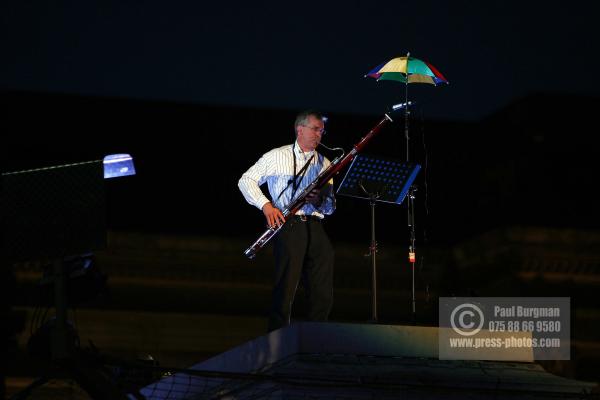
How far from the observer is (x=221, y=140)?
22.7 metres

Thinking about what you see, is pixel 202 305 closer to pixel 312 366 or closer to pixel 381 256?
pixel 381 256

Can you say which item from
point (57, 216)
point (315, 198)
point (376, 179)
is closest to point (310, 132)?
point (315, 198)

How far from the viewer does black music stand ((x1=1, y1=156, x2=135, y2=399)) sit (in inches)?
263

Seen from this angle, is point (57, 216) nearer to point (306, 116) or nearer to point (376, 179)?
point (376, 179)

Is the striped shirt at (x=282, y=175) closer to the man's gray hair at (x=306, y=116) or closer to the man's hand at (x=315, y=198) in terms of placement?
the man's hand at (x=315, y=198)

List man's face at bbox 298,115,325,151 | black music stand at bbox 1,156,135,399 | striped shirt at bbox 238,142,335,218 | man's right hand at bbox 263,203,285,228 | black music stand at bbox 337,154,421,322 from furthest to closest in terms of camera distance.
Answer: striped shirt at bbox 238,142,335,218
man's face at bbox 298,115,325,151
man's right hand at bbox 263,203,285,228
black music stand at bbox 337,154,421,322
black music stand at bbox 1,156,135,399

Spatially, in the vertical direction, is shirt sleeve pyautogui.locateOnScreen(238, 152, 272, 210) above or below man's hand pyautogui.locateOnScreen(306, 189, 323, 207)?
above

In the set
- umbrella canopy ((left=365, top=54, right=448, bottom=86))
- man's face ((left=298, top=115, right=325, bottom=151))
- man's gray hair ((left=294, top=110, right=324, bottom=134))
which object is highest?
umbrella canopy ((left=365, top=54, right=448, bottom=86))

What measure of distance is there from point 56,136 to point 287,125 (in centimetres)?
434

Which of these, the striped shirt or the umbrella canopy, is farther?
the umbrella canopy

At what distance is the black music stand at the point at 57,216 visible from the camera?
6.68m

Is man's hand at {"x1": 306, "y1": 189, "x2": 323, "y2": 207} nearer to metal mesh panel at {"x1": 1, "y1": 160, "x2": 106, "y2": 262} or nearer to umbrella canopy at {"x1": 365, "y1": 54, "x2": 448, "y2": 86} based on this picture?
umbrella canopy at {"x1": 365, "y1": 54, "x2": 448, "y2": 86}

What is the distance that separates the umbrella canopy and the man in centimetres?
111

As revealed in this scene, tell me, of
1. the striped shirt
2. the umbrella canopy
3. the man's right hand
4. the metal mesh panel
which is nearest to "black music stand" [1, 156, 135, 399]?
the metal mesh panel
